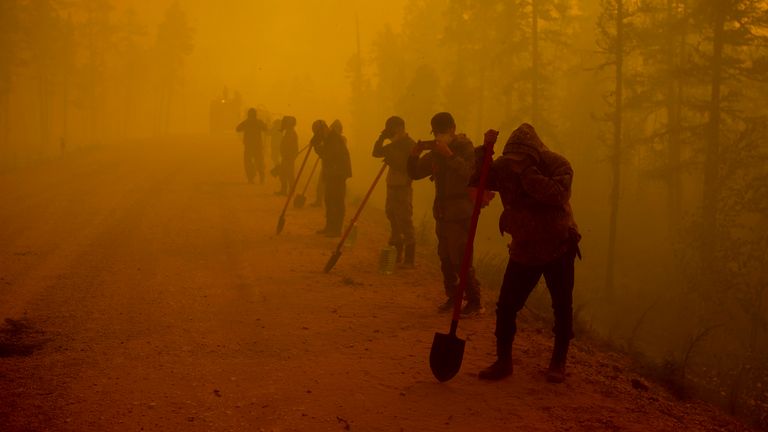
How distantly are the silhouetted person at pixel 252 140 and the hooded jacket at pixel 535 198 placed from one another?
15203mm

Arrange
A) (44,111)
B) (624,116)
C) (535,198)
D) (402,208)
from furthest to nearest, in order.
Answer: (44,111) → (624,116) → (402,208) → (535,198)

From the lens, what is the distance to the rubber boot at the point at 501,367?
5617 mm

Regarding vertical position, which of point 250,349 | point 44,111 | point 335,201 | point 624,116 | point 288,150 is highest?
point 44,111

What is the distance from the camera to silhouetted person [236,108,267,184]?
19.6 m

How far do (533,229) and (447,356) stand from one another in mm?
1471

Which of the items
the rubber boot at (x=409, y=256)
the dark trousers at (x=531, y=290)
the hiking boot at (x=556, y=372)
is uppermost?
the dark trousers at (x=531, y=290)

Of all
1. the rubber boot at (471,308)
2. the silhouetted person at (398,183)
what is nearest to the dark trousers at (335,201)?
the silhouetted person at (398,183)

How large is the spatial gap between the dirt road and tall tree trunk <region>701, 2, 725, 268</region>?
1001 cm

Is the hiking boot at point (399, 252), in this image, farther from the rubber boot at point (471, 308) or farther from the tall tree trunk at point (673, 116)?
the tall tree trunk at point (673, 116)

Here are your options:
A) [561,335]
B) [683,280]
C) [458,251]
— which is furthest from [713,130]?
[561,335]

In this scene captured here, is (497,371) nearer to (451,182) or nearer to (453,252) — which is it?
(453,252)

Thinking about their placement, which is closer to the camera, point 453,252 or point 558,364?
point 558,364

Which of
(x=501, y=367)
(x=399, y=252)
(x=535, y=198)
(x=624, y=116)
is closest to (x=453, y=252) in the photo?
(x=501, y=367)

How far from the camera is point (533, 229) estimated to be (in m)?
5.31
